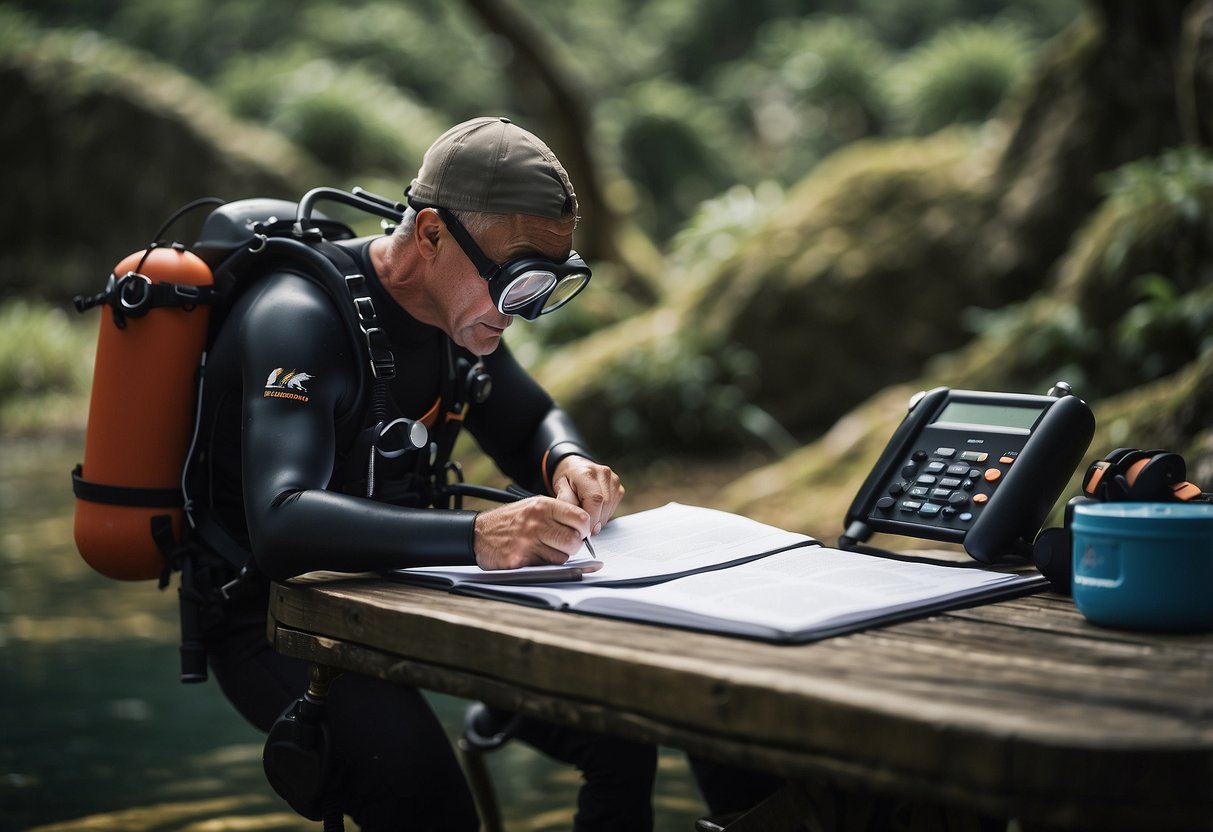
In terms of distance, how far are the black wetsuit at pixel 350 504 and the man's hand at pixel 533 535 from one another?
4 centimetres

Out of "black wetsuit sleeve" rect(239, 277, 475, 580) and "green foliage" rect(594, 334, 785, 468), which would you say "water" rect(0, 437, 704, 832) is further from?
"green foliage" rect(594, 334, 785, 468)

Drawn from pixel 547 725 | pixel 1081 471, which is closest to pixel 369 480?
pixel 547 725

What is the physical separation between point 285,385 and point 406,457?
15.7 inches

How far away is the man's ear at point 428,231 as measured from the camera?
2.37 metres

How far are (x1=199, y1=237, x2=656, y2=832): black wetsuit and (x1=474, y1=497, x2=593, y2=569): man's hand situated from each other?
1.6 inches

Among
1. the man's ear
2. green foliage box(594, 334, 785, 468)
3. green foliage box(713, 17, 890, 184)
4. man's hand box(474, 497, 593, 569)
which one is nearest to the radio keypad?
man's hand box(474, 497, 593, 569)

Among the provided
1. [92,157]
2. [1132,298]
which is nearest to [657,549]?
[1132,298]

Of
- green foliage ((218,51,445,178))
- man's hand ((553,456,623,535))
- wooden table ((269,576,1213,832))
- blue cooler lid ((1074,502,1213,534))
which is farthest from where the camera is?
green foliage ((218,51,445,178))

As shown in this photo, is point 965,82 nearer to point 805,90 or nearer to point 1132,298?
point 805,90

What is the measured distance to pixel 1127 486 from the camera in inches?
73.5

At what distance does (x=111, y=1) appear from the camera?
27.5 meters

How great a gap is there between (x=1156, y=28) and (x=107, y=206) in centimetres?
1453

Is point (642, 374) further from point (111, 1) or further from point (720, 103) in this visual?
point (111, 1)

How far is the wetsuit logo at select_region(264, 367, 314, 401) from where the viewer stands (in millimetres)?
2197
